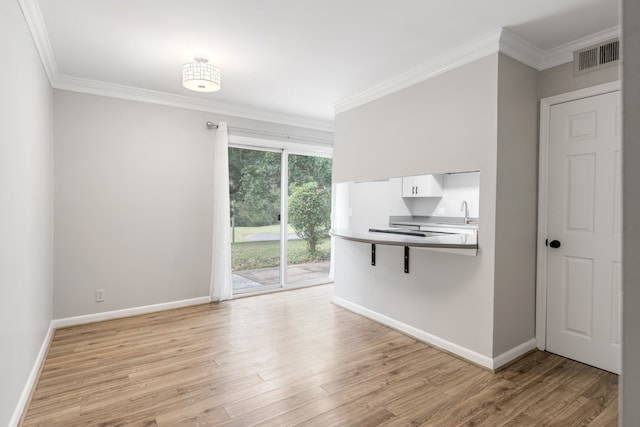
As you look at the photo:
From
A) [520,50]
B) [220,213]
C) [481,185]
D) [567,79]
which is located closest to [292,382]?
[481,185]

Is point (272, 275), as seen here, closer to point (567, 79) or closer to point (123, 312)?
point (123, 312)

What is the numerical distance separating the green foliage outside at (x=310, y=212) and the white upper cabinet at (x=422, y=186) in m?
2.29

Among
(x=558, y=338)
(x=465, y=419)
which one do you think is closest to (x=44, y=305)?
(x=465, y=419)

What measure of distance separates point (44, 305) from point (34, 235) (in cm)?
85

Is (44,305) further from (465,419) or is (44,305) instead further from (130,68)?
(465,419)

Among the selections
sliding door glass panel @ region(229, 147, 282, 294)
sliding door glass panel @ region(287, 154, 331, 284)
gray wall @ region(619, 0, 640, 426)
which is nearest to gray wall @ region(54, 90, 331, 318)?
sliding door glass panel @ region(229, 147, 282, 294)

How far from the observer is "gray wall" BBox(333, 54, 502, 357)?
2701mm

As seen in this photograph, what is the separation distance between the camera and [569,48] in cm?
273

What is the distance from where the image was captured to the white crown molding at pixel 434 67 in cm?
265

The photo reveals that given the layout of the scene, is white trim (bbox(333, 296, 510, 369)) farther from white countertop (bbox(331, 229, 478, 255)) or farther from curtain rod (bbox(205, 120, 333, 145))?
curtain rod (bbox(205, 120, 333, 145))

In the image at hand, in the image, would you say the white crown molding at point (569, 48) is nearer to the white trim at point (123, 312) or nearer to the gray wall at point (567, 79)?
the gray wall at point (567, 79)

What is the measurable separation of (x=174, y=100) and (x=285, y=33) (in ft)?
6.81

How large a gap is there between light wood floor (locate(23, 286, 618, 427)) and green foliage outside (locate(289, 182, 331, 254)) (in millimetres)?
2076

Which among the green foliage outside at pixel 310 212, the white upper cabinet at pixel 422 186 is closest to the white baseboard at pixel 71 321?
the green foliage outside at pixel 310 212
